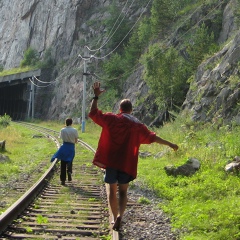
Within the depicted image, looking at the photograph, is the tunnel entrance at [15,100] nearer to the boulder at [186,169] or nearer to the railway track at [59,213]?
the boulder at [186,169]

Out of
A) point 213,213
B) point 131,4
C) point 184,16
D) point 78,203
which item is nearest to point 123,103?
point 213,213

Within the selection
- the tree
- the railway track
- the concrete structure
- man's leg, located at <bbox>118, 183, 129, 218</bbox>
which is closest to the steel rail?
the railway track

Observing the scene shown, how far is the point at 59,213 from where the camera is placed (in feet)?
23.6

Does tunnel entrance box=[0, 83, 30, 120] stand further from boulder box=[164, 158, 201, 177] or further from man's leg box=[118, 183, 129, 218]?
man's leg box=[118, 183, 129, 218]

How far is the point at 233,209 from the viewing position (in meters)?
6.81

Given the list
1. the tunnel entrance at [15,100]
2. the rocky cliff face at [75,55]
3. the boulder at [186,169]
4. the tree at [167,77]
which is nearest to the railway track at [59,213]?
the boulder at [186,169]

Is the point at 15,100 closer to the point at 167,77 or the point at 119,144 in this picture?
the point at 167,77

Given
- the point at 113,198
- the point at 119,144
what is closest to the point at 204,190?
the point at 113,198

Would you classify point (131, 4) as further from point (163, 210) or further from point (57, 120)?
point (163, 210)

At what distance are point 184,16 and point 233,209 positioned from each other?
109ft

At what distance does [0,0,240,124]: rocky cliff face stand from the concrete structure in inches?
71.0

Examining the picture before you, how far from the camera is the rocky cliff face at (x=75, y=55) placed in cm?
1898

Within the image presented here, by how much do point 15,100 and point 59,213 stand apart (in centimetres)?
5897

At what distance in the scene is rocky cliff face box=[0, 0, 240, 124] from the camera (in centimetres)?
1898
